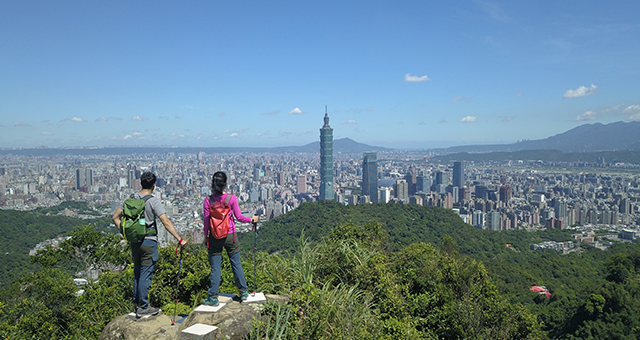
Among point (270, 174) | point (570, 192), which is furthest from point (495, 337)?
point (270, 174)

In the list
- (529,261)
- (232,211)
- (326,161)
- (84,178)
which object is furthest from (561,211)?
(84,178)

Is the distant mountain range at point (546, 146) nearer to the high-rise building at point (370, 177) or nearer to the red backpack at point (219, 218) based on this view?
the high-rise building at point (370, 177)

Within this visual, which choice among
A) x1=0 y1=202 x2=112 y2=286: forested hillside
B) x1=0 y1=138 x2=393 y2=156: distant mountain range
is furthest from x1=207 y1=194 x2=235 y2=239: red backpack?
x1=0 y1=138 x2=393 y2=156: distant mountain range

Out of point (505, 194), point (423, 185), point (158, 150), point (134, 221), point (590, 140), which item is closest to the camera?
point (134, 221)

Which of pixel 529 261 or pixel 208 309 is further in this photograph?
pixel 529 261

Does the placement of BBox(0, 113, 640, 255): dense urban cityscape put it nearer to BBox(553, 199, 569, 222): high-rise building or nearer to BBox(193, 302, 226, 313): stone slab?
BBox(553, 199, 569, 222): high-rise building

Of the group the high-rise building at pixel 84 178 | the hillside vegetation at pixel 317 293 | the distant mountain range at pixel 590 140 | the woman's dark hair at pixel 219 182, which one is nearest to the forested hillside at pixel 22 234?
the hillside vegetation at pixel 317 293

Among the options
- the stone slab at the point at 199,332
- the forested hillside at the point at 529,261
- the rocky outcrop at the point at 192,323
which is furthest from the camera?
A: the forested hillside at the point at 529,261

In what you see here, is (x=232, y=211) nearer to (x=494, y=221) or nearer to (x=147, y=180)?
(x=147, y=180)
